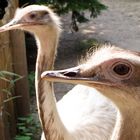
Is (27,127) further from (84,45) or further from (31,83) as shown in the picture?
(84,45)

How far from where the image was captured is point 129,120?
2289 mm

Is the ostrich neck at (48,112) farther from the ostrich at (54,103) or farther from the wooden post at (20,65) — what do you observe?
the wooden post at (20,65)

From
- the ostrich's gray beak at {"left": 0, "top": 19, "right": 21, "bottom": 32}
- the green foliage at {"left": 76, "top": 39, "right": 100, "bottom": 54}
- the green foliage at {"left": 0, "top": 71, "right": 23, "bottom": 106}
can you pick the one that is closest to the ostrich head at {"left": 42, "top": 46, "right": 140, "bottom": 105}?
the ostrich's gray beak at {"left": 0, "top": 19, "right": 21, "bottom": 32}

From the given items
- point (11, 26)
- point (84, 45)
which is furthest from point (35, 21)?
point (84, 45)

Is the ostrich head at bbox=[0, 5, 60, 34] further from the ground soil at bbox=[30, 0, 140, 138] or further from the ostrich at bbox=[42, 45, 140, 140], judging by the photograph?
the ground soil at bbox=[30, 0, 140, 138]

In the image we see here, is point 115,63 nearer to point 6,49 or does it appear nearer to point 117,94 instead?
point 117,94

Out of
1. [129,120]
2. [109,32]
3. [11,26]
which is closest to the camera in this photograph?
[129,120]

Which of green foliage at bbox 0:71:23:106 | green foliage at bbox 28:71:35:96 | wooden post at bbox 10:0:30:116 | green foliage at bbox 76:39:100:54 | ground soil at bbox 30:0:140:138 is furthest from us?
green foliage at bbox 76:39:100:54

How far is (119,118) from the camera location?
238 cm

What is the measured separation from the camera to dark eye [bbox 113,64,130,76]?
2301mm

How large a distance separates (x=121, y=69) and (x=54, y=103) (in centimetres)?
176

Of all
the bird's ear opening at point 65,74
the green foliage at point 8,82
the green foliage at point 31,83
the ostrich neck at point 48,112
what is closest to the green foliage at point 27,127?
the green foliage at point 8,82

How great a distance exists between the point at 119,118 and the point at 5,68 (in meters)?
2.79

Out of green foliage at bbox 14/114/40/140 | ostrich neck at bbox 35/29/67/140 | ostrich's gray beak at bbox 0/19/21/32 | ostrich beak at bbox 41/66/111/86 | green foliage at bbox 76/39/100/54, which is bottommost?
green foliage at bbox 14/114/40/140
